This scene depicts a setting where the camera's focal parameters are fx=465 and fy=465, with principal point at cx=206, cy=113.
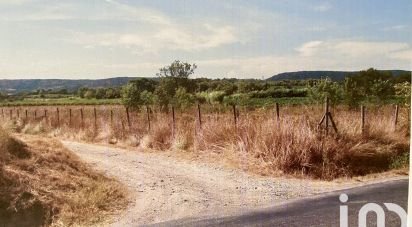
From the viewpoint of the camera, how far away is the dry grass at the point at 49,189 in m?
7.07

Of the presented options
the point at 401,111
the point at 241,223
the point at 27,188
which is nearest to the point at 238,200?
the point at 241,223

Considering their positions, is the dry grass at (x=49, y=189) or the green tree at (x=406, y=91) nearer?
the dry grass at (x=49, y=189)

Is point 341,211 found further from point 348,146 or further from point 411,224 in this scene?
point 348,146

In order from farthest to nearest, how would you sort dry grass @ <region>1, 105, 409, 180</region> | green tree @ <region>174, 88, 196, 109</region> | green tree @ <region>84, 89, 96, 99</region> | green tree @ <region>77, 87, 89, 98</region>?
green tree @ <region>77, 87, 89, 98</region> < green tree @ <region>84, 89, 96, 99</region> < green tree @ <region>174, 88, 196, 109</region> < dry grass @ <region>1, 105, 409, 180</region>

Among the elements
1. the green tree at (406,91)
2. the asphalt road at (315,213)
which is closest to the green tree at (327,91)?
the green tree at (406,91)

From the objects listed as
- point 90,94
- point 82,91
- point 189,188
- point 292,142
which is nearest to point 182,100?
point 292,142

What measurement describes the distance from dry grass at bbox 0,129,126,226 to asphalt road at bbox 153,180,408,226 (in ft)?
5.05

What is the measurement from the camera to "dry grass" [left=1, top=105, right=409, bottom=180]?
1020cm

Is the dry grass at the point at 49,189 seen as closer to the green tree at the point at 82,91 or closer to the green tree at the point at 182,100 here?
the green tree at the point at 182,100

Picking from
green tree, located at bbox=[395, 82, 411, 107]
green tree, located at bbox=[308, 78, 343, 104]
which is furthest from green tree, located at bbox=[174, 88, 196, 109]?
green tree, located at bbox=[395, 82, 411, 107]

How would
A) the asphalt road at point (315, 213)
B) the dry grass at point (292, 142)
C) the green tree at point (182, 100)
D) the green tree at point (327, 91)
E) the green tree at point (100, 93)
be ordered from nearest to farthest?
the asphalt road at point (315, 213) < the dry grass at point (292, 142) < the green tree at point (182, 100) < the green tree at point (327, 91) < the green tree at point (100, 93)

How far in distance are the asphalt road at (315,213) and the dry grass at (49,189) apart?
1.54m

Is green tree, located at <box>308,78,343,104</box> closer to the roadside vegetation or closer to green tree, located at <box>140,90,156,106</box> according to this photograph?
green tree, located at <box>140,90,156,106</box>

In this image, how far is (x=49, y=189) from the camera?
787cm
